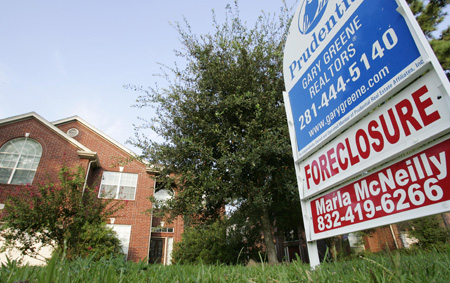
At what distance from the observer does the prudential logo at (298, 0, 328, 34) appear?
9.45ft

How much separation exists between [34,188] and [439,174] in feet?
58.2

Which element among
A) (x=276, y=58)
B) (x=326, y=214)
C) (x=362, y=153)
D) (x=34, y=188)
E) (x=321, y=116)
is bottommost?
(x=326, y=214)

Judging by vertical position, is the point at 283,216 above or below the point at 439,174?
above

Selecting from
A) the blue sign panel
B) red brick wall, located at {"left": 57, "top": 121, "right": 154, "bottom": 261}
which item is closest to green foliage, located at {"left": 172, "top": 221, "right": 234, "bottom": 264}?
red brick wall, located at {"left": 57, "top": 121, "right": 154, "bottom": 261}

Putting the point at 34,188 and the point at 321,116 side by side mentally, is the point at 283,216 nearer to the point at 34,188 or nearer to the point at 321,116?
the point at 321,116

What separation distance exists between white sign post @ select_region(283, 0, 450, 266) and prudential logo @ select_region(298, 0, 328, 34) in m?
0.01

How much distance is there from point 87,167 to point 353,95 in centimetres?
1705

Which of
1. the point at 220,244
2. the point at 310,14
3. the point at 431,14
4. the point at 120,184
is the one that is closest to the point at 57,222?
the point at 120,184

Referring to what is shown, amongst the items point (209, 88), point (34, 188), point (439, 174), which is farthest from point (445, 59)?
point (34, 188)

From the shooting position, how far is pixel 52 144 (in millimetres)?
15555

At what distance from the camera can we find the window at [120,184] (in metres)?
16.7

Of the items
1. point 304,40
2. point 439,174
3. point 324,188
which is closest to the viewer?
point 439,174

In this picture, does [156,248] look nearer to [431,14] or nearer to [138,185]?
[138,185]

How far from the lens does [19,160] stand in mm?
14633
